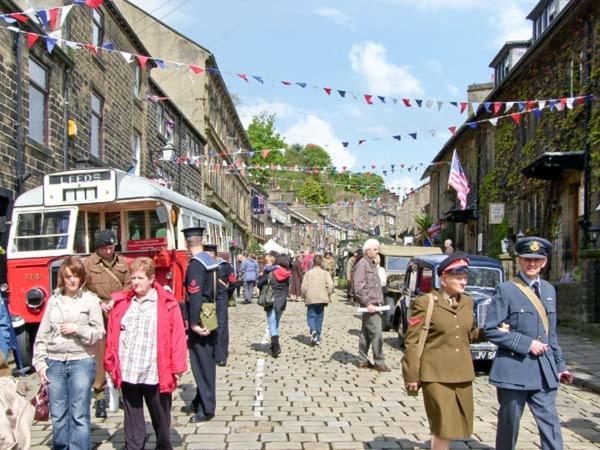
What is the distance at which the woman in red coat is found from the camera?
505 cm

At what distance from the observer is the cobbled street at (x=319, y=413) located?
620cm

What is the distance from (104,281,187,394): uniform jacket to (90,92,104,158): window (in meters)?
15.0

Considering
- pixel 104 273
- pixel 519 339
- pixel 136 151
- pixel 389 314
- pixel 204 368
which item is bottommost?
pixel 389 314

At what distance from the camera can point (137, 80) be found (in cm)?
2452

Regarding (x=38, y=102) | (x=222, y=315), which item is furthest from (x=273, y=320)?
(x=38, y=102)

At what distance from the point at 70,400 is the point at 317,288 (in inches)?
307

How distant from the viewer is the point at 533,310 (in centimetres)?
496

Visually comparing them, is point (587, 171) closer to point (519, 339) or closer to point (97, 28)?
point (519, 339)

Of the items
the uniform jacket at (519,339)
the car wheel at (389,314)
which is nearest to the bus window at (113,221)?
the car wheel at (389,314)

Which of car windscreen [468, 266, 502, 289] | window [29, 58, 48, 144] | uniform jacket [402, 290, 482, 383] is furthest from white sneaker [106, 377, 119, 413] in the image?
window [29, 58, 48, 144]

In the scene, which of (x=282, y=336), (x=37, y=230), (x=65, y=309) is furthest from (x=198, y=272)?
(x=282, y=336)

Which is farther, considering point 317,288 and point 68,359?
point 317,288

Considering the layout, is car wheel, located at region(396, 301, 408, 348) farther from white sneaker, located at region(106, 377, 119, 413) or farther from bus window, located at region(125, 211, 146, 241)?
white sneaker, located at region(106, 377, 119, 413)

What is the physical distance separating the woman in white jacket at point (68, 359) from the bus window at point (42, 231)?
21.1 feet
